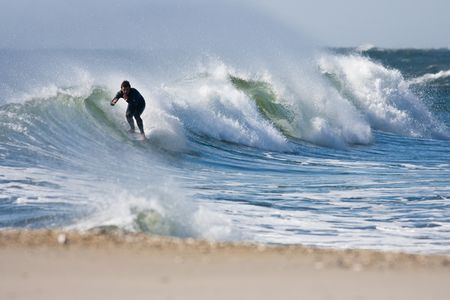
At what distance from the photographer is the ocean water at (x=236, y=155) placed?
30.9ft

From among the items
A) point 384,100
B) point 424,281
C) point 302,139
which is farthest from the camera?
point 384,100

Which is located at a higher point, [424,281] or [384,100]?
[384,100]

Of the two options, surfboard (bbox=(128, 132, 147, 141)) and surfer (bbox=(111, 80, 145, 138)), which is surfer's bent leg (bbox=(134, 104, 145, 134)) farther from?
surfboard (bbox=(128, 132, 147, 141))

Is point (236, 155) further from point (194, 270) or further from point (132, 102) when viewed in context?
point (194, 270)

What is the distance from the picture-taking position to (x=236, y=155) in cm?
1744

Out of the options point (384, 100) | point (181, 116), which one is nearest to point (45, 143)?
point (181, 116)

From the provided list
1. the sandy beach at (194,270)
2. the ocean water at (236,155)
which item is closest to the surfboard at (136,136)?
the ocean water at (236,155)

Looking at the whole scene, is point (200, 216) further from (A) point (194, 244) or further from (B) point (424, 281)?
(B) point (424, 281)

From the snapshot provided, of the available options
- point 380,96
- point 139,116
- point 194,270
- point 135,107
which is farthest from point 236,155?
point 380,96

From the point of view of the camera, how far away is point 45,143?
581 inches

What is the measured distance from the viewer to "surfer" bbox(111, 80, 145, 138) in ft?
52.4

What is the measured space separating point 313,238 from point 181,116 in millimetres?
10499

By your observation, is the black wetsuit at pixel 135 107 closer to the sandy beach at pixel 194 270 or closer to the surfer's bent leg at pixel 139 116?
the surfer's bent leg at pixel 139 116

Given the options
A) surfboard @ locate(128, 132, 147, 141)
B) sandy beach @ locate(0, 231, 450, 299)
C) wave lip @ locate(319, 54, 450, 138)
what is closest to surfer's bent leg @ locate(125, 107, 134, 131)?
surfboard @ locate(128, 132, 147, 141)
